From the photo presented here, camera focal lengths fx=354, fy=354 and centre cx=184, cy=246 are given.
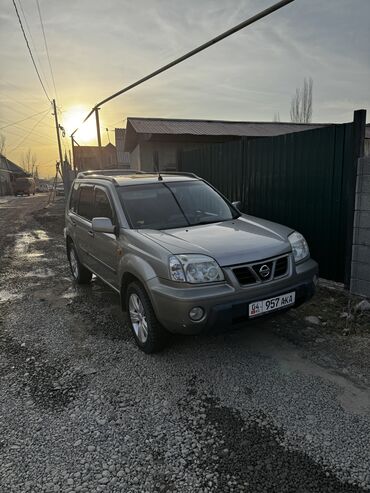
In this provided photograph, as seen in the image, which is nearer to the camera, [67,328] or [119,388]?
[119,388]

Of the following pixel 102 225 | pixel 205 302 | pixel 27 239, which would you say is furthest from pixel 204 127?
pixel 205 302

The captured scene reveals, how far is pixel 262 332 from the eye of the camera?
3.82 m

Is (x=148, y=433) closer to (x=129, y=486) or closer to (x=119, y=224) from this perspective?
(x=129, y=486)

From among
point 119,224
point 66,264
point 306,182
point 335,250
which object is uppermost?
point 306,182

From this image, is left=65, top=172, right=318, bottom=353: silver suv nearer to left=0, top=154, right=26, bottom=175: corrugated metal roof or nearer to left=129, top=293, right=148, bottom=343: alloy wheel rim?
left=129, top=293, right=148, bottom=343: alloy wheel rim

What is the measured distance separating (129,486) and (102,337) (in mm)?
2044

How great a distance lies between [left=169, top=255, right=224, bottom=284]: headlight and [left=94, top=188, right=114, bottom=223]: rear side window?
134 cm

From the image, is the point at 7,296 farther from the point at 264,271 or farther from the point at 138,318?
the point at 264,271

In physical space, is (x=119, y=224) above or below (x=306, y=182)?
below

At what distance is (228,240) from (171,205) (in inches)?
42.1

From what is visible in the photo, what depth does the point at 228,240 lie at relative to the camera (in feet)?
10.7

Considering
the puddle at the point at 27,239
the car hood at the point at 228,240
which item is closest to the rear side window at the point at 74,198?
the car hood at the point at 228,240

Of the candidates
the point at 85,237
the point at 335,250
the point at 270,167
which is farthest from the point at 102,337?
the point at 270,167

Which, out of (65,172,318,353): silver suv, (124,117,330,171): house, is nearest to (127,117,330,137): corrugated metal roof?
(124,117,330,171): house
